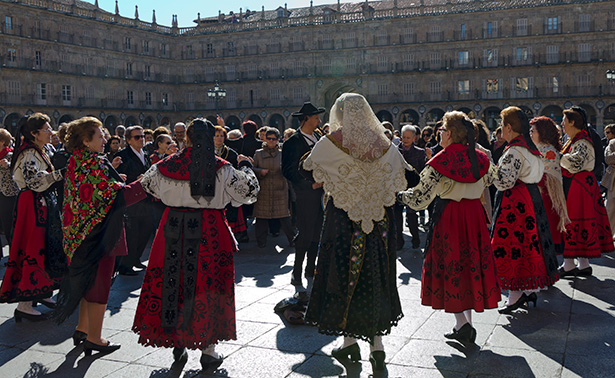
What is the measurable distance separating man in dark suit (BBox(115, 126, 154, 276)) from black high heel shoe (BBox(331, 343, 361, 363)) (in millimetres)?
3830

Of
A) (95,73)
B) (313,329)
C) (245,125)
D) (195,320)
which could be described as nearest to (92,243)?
(195,320)

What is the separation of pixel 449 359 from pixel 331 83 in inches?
1691

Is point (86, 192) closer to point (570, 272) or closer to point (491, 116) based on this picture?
point (570, 272)

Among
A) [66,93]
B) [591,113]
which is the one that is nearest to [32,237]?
[66,93]

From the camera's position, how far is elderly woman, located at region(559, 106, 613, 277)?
6945 millimetres

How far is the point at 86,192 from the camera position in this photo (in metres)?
4.73

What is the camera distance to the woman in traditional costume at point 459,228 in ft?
15.6

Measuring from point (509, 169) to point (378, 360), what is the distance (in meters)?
2.28

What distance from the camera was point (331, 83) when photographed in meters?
46.3

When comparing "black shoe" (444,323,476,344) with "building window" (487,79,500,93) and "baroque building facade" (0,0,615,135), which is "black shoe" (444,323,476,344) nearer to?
"baroque building facade" (0,0,615,135)

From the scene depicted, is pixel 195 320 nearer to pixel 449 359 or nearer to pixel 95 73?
Result: pixel 449 359

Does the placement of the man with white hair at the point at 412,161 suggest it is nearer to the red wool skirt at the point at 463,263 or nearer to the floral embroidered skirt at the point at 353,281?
the red wool skirt at the point at 463,263

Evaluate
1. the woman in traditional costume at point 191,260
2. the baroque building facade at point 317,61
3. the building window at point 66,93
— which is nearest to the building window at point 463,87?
the baroque building facade at point 317,61

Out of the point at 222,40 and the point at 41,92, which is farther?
the point at 222,40
